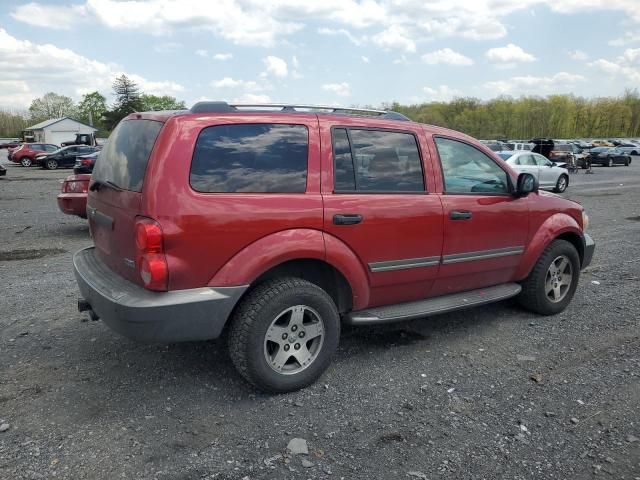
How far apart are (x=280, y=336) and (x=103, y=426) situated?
1.19 metres

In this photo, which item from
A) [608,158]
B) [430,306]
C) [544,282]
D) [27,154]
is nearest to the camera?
[430,306]

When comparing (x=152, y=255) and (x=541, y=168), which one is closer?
(x=152, y=255)

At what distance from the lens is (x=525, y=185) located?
4.71 metres

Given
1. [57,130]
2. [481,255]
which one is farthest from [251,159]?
[57,130]

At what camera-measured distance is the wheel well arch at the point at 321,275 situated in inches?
144

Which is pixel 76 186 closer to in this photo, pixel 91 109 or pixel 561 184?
pixel 561 184

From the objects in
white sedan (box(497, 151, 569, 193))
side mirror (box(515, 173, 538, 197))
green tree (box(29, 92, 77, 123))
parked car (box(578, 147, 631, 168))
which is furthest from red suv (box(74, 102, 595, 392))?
green tree (box(29, 92, 77, 123))

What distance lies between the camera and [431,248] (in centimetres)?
420

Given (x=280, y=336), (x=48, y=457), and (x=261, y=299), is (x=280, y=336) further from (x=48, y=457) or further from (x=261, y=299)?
(x=48, y=457)

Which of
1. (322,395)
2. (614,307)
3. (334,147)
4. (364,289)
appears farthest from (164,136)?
(614,307)

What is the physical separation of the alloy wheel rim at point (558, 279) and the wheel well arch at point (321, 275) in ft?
7.50

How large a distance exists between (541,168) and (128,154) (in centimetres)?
1850

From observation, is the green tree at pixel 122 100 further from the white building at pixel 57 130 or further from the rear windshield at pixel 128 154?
the rear windshield at pixel 128 154

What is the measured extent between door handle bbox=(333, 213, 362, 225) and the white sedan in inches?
664
